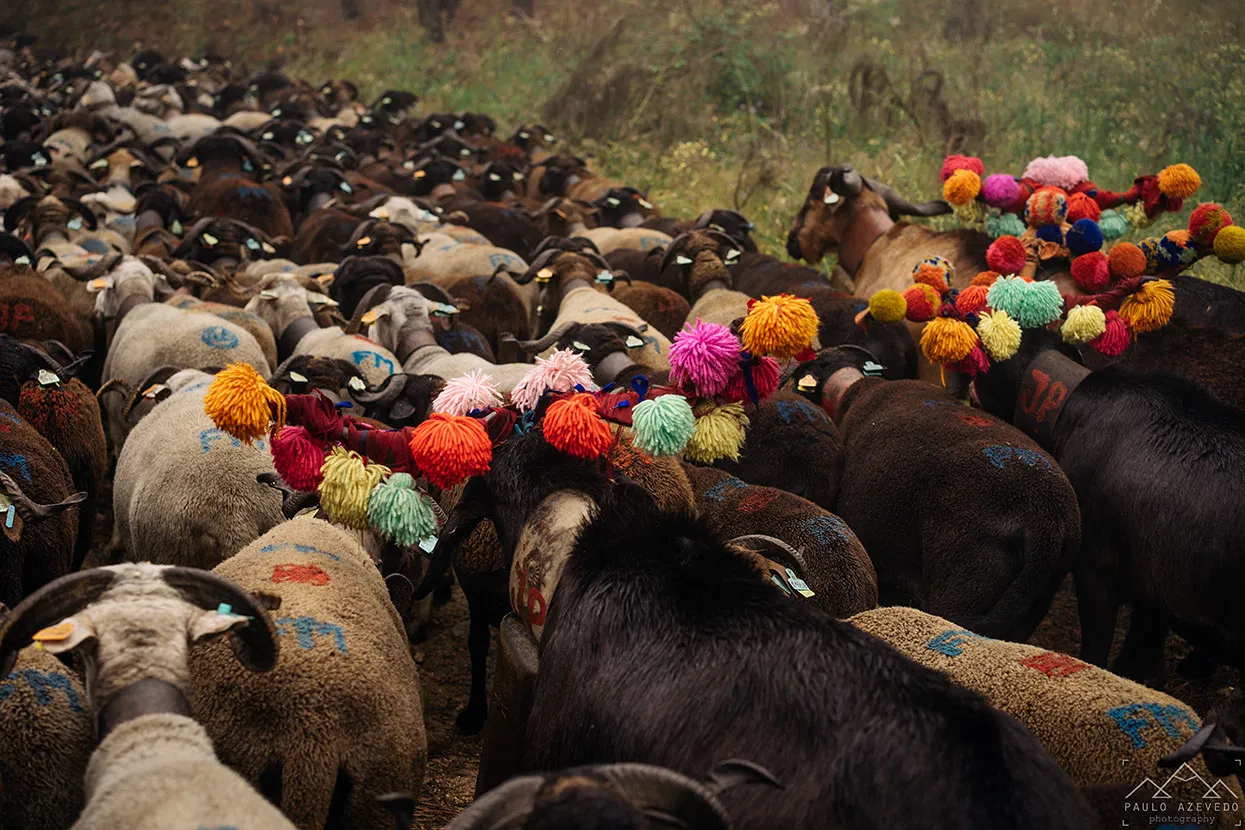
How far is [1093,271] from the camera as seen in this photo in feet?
22.0

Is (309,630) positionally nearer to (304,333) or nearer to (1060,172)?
(304,333)

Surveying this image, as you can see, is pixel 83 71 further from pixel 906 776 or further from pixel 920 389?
pixel 906 776

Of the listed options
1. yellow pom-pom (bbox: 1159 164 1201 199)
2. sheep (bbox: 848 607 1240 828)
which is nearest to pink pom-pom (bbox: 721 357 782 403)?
sheep (bbox: 848 607 1240 828)

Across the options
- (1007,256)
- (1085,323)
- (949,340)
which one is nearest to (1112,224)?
(1007,256)

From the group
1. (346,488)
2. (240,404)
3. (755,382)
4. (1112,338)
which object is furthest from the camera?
(1112,338)

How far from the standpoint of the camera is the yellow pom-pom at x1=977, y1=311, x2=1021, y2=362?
588 cm

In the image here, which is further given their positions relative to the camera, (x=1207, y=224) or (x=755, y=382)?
(x=1207, y=224)

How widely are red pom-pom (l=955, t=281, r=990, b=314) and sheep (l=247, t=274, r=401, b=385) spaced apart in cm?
375

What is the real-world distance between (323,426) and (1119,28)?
16551 mm

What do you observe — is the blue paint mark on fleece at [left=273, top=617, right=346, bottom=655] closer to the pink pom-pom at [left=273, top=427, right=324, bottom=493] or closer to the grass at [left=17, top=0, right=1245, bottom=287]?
the pink pom-pom at [left=273, top=427, right=324, bottom=493]

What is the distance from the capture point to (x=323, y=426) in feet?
14.4

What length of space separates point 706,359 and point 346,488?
1.51 m

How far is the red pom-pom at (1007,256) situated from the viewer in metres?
7.03

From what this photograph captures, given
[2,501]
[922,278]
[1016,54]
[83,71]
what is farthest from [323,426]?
[83,71]
